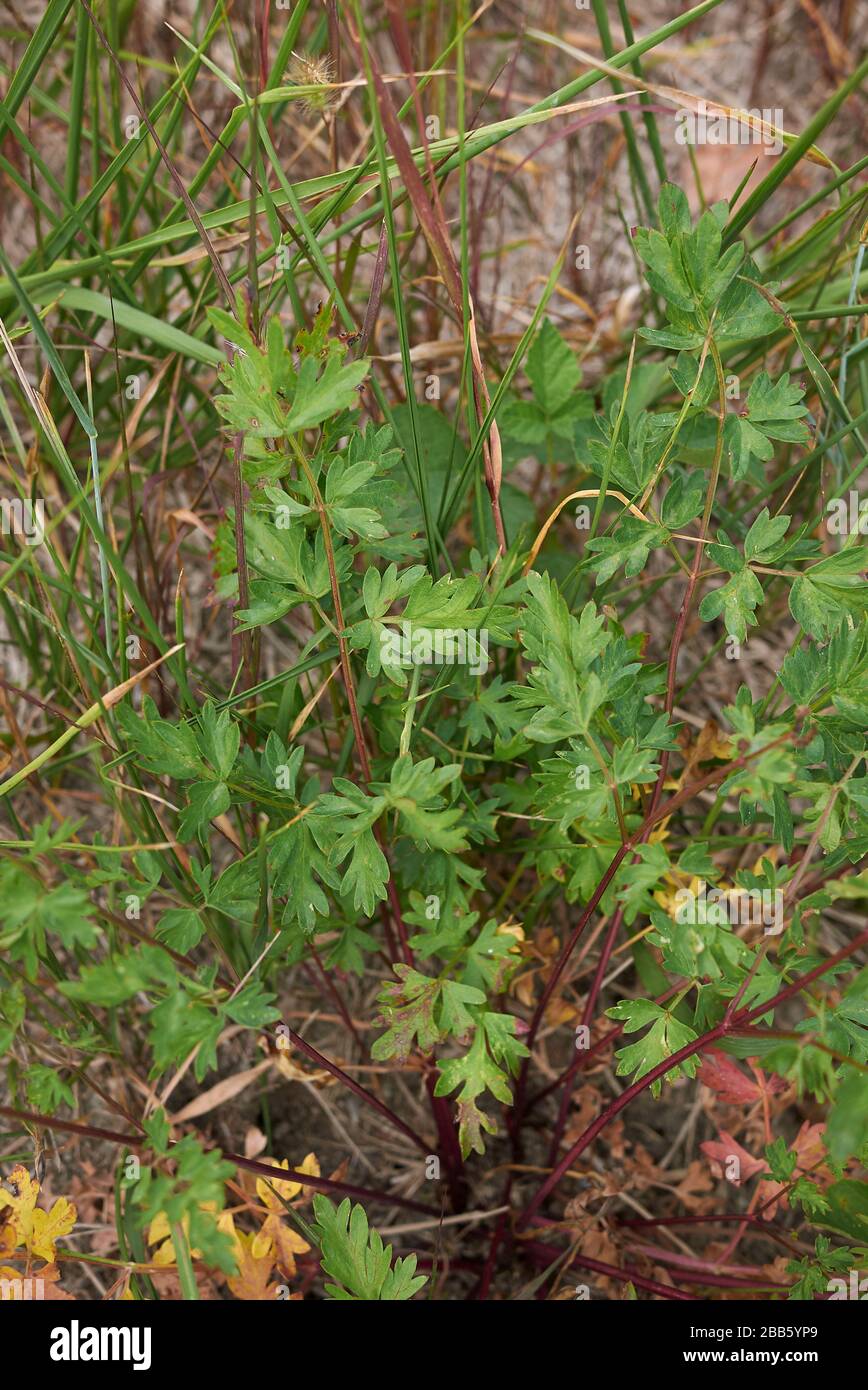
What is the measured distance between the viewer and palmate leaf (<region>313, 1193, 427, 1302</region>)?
3.63 ft

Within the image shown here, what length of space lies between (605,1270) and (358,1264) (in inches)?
15.0

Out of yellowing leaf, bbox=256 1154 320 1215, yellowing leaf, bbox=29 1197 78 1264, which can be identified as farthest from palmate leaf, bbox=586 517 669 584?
yellowing leaf, bbox=29 1197 78 1264

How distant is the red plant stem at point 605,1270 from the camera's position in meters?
1.26

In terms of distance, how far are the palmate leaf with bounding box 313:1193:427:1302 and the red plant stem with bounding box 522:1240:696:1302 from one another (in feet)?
1.01

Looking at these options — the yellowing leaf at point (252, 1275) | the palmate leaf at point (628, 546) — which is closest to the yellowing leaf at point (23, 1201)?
the yellowing leaf at point (252, 1275)

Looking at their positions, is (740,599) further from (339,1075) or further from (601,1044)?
(339,1075)

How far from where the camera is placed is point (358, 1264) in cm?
112

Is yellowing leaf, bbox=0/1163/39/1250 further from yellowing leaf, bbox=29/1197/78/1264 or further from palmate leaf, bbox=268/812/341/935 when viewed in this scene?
palmate leaf, bbox=268/812/341/935

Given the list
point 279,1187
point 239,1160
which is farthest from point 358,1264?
point 279,1187

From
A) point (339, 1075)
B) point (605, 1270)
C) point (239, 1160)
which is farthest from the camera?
point (605, 1270)

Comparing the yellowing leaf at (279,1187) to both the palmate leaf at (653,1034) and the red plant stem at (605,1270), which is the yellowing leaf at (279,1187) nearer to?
the red plant stem at (605,1270)

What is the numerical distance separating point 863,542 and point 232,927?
1058 mm

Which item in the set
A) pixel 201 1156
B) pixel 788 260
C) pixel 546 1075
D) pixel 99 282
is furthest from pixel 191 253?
pixel 546 1075

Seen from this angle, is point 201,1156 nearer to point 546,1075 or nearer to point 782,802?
point 782,802
